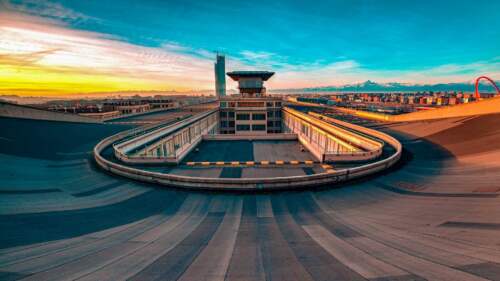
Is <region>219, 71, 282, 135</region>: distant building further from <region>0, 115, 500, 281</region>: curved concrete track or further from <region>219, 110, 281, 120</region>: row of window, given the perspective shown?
<region>0, 115, 500, 281</region>: curved concrete track

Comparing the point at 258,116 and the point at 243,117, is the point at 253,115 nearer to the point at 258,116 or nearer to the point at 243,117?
the point at 258,116

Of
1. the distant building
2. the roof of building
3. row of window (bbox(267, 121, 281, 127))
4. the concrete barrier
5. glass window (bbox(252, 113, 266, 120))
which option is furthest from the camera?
the roof of building

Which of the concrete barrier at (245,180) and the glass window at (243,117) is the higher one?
the glass window at (243,117)

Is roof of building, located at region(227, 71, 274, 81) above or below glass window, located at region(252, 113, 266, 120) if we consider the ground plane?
above

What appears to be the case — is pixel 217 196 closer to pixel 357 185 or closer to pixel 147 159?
pixel 147 159

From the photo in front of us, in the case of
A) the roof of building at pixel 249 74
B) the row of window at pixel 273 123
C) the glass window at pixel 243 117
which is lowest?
the row of window at pixel 273 123

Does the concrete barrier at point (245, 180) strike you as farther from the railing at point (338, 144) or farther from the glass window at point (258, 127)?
the glass window at point (258, 127)

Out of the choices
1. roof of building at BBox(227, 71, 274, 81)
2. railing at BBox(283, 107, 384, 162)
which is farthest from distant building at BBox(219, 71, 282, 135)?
railing at BBox(283, 107, 384, 162)

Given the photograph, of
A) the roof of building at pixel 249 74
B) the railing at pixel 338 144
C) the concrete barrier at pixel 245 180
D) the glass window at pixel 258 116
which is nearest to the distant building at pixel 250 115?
the glass window at pixel 258 116

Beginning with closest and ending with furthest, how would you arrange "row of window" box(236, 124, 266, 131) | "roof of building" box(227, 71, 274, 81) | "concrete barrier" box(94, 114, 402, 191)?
"concrete barrier" box(94, 114, 402, 191), "row of window" box(236, 124, 266, 131), "roof of building" box(227, 71, 274, 81)
